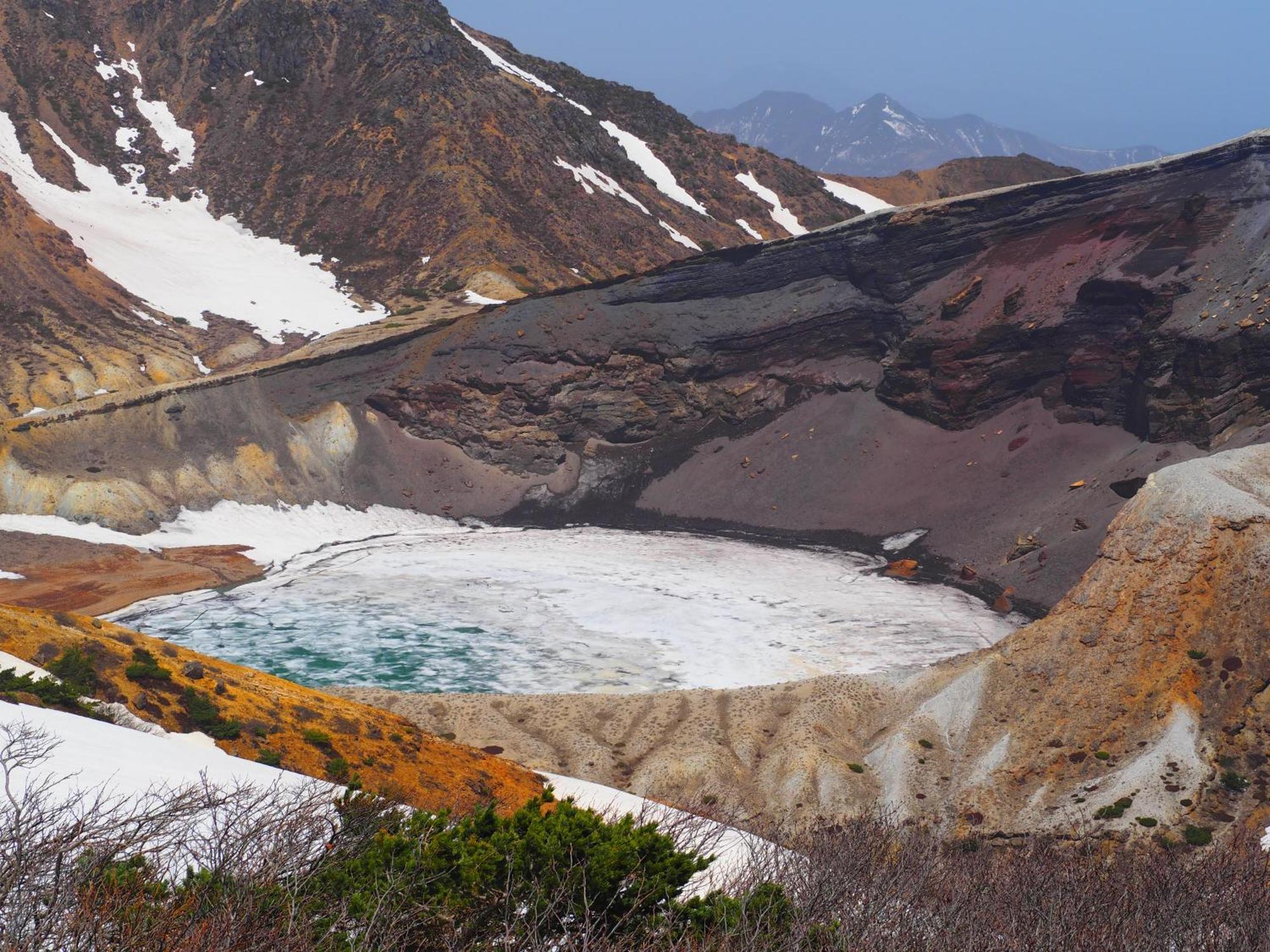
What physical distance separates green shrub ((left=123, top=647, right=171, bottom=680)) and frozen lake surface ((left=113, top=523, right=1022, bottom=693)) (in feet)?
47.3

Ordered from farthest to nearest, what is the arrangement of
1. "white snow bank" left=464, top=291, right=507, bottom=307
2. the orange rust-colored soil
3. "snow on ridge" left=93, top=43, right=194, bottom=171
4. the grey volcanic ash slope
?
1. "snow on ridge" left=93, top=43, right=194, bottom=171
2. "white snow bank" left=464, top=291, right=507, bottom=307
3. the grey volcanic ash slope
4. the orange rust-colored soil

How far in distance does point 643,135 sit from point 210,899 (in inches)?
5149

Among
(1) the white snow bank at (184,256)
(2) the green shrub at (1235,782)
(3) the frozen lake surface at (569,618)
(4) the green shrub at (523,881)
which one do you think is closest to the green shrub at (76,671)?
Result: (4) the green shrub at (523,881)

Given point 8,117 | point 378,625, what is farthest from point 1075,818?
point 8,117

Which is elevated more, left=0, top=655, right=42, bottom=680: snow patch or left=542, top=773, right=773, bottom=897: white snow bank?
left=0, top=655, right=42, bottom=680: snow patch

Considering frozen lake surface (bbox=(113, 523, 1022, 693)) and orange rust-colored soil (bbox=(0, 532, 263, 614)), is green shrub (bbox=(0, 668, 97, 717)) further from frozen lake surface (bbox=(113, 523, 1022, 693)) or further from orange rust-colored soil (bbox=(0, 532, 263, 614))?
orange rust-colored soil (bbox=(0, 532, 263, 614))

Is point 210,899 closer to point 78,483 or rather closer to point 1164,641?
point 1164,641

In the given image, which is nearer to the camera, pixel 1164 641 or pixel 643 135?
pixel 1164 641

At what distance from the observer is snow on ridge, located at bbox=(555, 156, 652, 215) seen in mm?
112250

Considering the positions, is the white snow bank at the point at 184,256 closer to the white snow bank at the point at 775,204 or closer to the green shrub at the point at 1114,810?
the white snow bank at the point at 775,204

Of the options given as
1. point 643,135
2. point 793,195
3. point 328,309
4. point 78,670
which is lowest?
point 78,670

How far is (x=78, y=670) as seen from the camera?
969 inches

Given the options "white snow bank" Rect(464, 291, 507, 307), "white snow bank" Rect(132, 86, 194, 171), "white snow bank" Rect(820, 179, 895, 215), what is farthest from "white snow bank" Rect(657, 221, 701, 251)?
"white snow bank" Rect(132, 86, 194, 171)

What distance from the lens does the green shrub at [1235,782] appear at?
27250mm
